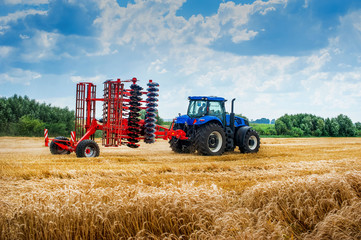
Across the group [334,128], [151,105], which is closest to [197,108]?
[151,105]

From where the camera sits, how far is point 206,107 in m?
12.5

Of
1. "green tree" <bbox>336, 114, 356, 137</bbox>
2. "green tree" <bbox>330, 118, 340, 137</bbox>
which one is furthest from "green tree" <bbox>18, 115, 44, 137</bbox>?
"green tree" <bbox>336, 114, 356, 137</bbox>

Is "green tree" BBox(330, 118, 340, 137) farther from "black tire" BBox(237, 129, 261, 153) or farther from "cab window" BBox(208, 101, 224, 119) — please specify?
"cab window" BBox(208, 101, 224, 119)

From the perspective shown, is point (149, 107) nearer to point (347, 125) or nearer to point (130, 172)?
point (130, 172)

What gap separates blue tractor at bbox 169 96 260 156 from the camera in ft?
39.0

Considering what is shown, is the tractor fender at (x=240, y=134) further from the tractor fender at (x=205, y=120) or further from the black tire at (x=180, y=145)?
the black tire at (x=180, y=145)

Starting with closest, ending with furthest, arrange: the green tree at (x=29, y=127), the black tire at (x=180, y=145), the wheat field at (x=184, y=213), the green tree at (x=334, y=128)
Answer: the wheat field at (x=184, y=213), the black tire at (x=180, y=145), the green tree at (x=29, y=127), the green tree at (x=334, y=128)

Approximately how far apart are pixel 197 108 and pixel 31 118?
15896 millimetres

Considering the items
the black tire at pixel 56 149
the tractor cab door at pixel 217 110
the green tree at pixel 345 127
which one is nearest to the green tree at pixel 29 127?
the black tire at pixel 56 149

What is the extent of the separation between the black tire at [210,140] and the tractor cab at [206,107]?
2.04 feet

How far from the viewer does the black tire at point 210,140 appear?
11.7 m

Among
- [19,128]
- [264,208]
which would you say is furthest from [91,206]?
[19,128]

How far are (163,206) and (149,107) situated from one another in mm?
7674

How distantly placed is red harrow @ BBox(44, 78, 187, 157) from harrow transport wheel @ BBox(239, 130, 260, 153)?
2.77 meters
